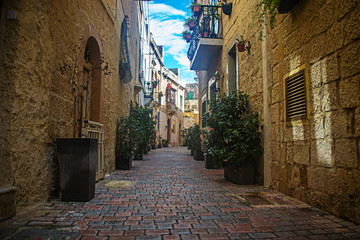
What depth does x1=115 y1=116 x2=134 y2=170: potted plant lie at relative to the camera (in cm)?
659

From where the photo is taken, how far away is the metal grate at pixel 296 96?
3330 mm

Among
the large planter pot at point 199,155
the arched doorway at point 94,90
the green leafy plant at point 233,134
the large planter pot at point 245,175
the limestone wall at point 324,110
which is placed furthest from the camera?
the large planter pot at point 199,155

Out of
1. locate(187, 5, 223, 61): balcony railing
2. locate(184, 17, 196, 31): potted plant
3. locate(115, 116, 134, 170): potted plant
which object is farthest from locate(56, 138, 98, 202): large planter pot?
locate(184, 17, 196, 31): potted plant

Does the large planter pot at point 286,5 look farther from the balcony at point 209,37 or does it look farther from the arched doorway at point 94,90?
the balcony at point 209,37

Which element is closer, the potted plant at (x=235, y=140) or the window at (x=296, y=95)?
the window at (x=296, y=95)

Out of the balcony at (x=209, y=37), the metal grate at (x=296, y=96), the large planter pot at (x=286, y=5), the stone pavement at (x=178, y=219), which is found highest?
the balcony at (x=209, y=37)

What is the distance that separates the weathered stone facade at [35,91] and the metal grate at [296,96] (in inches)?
128

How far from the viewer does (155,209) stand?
2.91m

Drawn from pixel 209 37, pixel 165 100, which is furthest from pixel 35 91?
pixel 165 100

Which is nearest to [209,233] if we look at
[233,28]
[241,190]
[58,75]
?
[241,190]

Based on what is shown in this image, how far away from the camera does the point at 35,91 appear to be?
2803 millimetres

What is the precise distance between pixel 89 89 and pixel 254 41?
3.45m

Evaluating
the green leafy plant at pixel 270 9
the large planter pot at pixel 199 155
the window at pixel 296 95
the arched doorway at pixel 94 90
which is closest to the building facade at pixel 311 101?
the window at pixel 296 95

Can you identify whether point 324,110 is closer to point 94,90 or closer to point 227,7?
point 94,90
